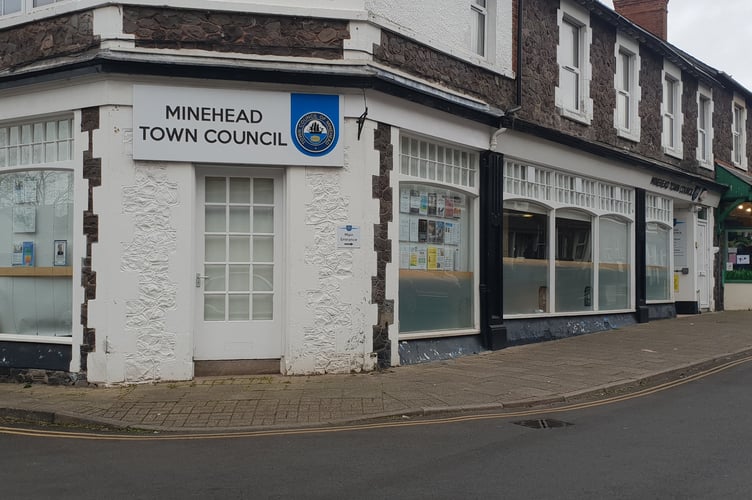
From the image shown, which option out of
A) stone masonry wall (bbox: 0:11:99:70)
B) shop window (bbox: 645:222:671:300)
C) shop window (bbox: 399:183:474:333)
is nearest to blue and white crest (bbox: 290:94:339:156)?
shop window (bbox: 399:183:474:333)

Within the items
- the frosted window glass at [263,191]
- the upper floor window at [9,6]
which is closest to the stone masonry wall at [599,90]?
the frosted window glass at [263,191]

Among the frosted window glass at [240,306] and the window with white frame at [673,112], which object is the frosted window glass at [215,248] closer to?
the frosted window glass at [240,306]

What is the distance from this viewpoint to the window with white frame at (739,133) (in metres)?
23.9

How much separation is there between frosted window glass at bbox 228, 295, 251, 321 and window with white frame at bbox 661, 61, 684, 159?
1399 cm

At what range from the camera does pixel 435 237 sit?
1213 cm

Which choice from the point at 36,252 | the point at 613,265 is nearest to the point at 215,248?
the point at 36,252

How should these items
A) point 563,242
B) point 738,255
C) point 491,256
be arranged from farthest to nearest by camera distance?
point 738,255
point 563,242
point 491,256

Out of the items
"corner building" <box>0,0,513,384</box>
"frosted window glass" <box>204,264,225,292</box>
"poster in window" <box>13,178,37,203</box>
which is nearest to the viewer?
"corner building" <box>0,0,513,384</box>

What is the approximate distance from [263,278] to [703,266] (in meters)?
16.0

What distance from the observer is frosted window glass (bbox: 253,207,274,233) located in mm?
10359

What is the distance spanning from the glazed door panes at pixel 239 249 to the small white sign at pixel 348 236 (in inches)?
39.9

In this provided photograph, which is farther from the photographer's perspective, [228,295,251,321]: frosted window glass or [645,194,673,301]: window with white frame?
[645,194,673,301]: window with white frame

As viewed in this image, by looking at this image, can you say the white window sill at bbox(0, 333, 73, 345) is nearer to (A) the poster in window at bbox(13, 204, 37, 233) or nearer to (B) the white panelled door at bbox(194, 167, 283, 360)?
(A) the poster in window at bbox(13, 204, 37, 233)

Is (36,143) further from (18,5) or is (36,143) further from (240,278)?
(240,278)
